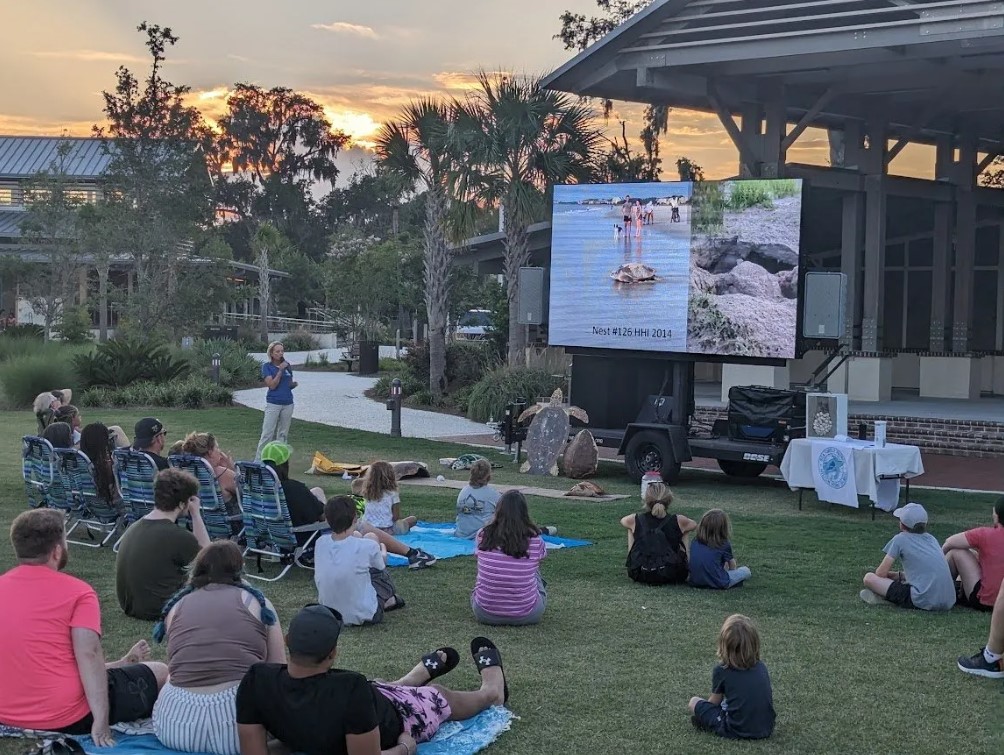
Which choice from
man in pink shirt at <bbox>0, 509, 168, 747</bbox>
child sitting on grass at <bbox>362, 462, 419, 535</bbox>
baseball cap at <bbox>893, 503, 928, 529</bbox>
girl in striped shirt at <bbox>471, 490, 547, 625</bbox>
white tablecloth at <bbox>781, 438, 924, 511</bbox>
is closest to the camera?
man in pink shirt at <bbox>0, 509, 168, 747</bbox>

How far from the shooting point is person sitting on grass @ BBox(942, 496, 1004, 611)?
8945mm

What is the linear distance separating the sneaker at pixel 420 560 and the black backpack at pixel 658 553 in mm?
1766

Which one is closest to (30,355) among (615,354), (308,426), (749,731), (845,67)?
(308,426)

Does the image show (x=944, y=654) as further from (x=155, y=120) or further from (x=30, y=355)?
(x=155, y=120)

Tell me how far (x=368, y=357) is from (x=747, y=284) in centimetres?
2315

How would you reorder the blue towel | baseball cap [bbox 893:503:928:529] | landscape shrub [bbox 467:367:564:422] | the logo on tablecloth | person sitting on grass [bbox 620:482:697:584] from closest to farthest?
the blue towel → baseball cap [bbox 893:503:928:529] → person sitting on grass [bbox 620:482:697:584] → the logo on tablecloth → landscape shrub [bbox 467:367:564:422]

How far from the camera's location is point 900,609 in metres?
9.23

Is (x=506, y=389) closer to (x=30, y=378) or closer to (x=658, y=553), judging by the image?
(x=30, y=378)

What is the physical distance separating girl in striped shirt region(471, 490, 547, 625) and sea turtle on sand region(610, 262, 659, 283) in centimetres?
942

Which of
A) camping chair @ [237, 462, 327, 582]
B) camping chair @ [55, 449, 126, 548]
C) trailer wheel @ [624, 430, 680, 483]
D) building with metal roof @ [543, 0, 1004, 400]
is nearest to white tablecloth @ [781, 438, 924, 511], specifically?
trailer wheel @ [624, 430, 680, 483]

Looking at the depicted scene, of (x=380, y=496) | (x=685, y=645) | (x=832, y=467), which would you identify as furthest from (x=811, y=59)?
(x=685, y=645)

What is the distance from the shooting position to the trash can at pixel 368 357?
127 feet

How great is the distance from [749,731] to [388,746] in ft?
5.78

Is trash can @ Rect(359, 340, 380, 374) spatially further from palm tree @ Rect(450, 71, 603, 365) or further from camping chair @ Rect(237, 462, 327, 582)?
camping chair @ Rect(237, 462, 327, 582)
